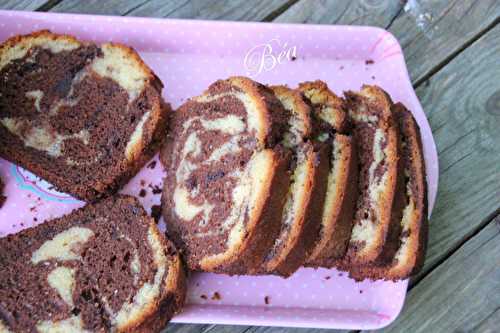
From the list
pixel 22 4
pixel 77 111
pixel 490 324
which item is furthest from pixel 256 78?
pixel 490 324

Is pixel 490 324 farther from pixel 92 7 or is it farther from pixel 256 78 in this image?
pixel 92 7

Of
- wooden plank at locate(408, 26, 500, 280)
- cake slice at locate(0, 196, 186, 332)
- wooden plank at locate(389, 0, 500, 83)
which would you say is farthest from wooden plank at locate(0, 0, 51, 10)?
wooden plank at locate(408, 26, 500, 280)

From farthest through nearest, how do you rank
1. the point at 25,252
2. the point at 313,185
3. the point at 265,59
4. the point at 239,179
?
the point at 265,59 → the point at 25,252 → the point at 239,179 → the point at 313,185

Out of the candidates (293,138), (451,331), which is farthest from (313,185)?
(451,331)

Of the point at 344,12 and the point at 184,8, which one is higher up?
the point at 344,12

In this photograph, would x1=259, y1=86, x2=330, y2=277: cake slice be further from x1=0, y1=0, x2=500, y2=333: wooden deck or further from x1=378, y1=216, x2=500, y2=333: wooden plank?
x1=378, y1=216, x2=500, y2=333: wooden plank

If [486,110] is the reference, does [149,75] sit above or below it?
below

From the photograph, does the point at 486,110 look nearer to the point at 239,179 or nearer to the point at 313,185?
the point at 313,185
